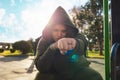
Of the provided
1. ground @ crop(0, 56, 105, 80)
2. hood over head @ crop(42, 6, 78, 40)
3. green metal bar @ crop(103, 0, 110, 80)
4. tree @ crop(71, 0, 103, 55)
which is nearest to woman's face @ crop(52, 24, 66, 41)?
hood over head @ crop(42, 6, 78, 40)

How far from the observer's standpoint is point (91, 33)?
2127 cm

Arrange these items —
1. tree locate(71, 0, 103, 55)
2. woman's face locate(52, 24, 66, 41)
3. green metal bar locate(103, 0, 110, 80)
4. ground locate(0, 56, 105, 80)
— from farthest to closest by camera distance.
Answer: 1. tree locate(71, 0, 103, 55)
2. ground locate(0, 56, 105, 80)
3. woman's face locate(52, 24, 66, 41)
4. green metal bar locate(103, 0, 110, 80)

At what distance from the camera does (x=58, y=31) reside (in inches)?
67.2

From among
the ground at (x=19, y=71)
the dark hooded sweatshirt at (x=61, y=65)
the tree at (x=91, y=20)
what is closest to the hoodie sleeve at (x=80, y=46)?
the dark hooded sweatshirt at (x=61, y=65)

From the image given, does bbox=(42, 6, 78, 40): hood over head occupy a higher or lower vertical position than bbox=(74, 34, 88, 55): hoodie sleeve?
higher

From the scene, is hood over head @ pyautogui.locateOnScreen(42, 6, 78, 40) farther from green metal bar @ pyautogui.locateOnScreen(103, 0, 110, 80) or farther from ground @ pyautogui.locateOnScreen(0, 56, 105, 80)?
ground @ pyautogui.locateOnScreen(0, 56, 105, 80)

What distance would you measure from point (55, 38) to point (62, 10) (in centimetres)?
20

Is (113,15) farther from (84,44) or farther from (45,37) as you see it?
(45,37)

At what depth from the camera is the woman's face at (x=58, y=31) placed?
5.52 ft

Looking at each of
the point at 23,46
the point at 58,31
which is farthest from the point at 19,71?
the point at 23,46

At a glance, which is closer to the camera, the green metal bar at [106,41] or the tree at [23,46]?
the green metal bar at [106,41]

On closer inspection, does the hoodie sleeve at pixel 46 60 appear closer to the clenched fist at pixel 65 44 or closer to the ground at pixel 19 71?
the clenched fist at pixel 65 44

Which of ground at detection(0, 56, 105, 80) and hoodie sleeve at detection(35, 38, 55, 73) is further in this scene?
ground at detection(0, 56, 105, 80)

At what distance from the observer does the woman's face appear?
5.52 ft
